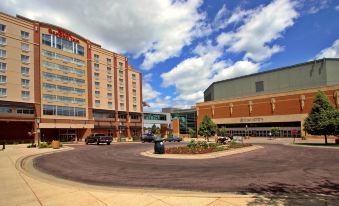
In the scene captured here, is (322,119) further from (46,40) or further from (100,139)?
(46,40)

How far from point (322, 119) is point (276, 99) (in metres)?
34.9

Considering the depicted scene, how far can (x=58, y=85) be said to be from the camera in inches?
2309

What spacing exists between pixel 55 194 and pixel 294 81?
76.7 meters

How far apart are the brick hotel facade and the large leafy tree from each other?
41.2m

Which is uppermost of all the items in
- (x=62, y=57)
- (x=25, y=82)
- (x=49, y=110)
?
(x=62, y=57)

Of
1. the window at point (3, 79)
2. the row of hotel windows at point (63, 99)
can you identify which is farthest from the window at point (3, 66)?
the row of hotel windows at point (63, 99)

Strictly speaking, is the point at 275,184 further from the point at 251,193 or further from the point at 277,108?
the point at 277,108

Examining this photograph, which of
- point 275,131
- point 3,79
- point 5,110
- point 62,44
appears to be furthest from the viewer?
point 275,131

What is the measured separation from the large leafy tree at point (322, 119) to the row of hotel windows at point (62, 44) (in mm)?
52600

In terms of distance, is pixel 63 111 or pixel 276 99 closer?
pixel 63 111

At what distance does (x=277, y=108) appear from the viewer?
68.8 m

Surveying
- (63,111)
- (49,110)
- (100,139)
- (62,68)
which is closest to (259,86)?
(100,139)

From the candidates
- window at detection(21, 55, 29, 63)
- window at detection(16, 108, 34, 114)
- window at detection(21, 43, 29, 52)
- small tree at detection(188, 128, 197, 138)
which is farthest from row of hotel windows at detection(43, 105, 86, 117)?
small tree at detection(188, 128, 197, 138)

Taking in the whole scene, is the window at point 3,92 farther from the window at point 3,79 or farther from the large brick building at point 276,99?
the large brick building at point 276,99
